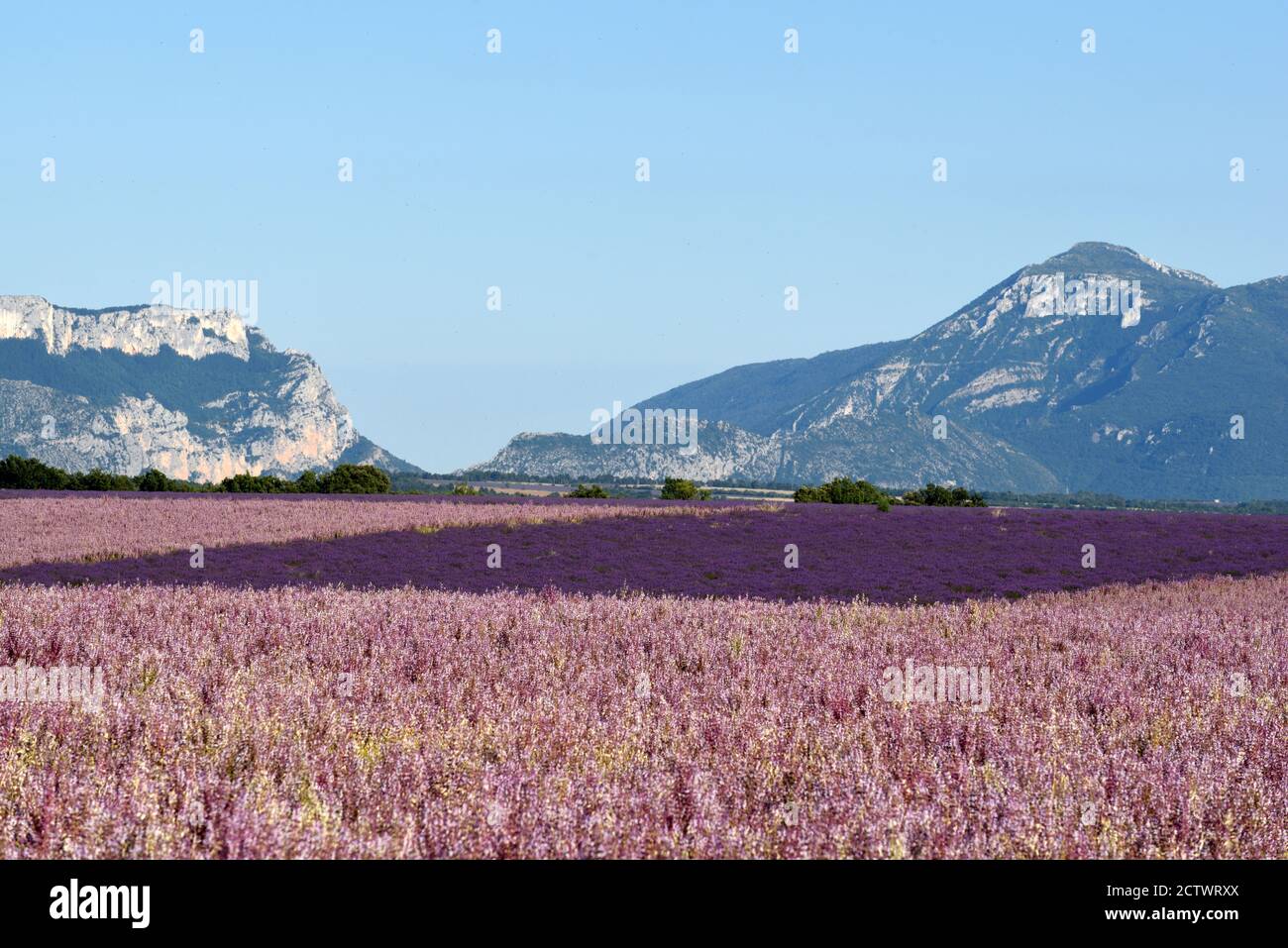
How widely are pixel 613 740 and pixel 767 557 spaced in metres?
18.3

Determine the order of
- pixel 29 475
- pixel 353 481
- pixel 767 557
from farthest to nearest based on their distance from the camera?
1. pixel 29 475
2. pixel 353 481
3. pixel 767 557

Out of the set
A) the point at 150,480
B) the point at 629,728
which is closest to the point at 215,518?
the point at 150,480

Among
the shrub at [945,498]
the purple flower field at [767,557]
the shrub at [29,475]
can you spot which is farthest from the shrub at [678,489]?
the shrub at [29,475]

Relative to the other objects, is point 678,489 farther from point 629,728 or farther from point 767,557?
point 629,728

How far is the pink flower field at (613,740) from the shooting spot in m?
3.34

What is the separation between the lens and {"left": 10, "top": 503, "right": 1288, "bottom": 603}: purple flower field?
17.8m

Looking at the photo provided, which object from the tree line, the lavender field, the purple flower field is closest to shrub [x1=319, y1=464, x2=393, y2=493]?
the tree line

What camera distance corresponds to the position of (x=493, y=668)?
238 inches

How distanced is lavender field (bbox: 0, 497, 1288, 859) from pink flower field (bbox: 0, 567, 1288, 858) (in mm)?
17

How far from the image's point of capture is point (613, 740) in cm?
442

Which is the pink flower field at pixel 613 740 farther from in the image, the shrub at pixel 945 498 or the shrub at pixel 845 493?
the shrub at pixel 945 498

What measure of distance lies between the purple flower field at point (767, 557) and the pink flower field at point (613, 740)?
7628 mm
